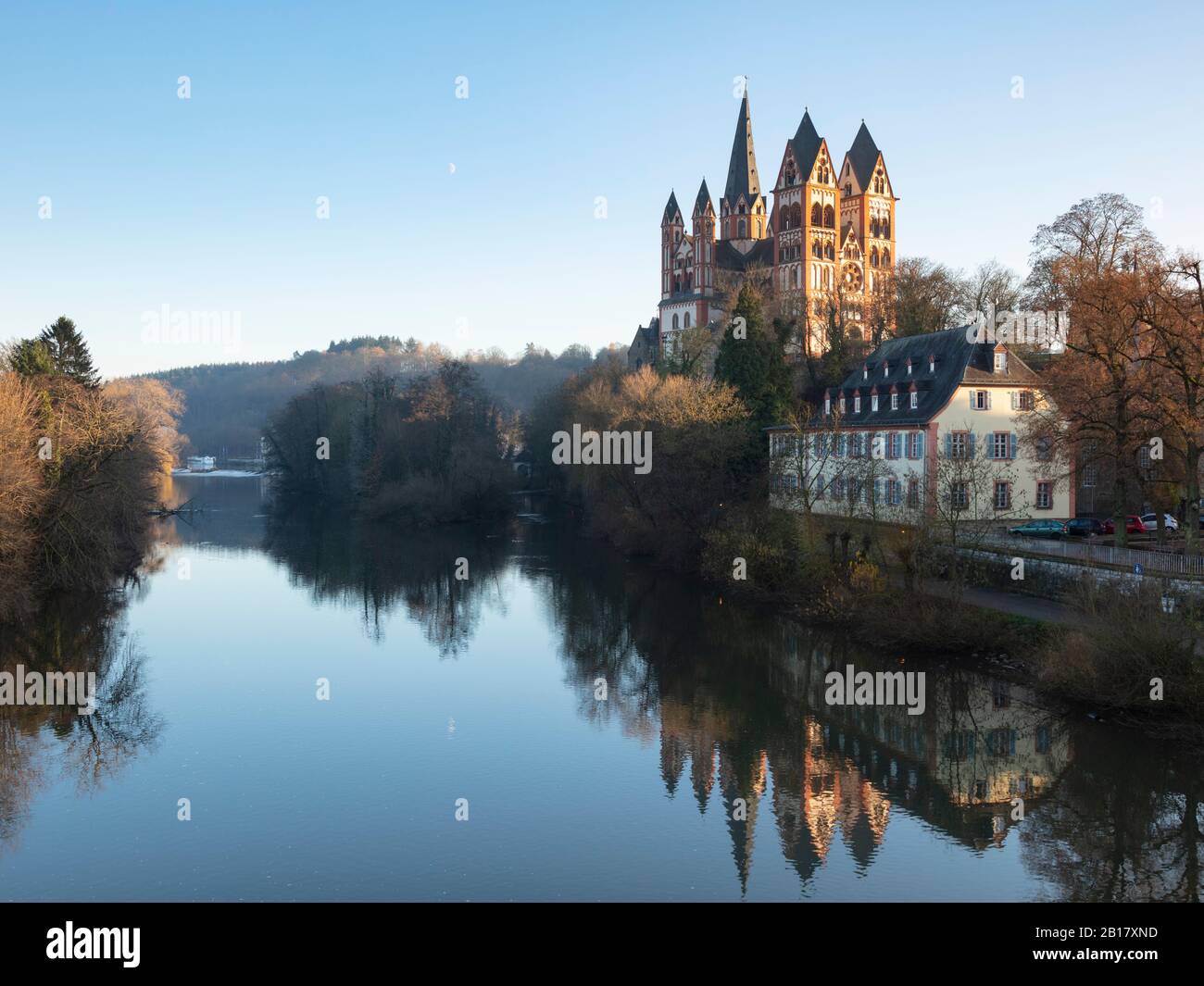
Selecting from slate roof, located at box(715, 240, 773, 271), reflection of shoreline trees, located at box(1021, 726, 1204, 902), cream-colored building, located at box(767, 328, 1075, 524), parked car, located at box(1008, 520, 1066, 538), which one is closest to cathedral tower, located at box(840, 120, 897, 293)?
slate roof, located at box(715, 240, 773, 271)

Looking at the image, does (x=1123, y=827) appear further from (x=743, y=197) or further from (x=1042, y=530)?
(x=743, y=197)

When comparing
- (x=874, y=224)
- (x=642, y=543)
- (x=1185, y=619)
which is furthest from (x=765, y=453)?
(x=874, y=224)

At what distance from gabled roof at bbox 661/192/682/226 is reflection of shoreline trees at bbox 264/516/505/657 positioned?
4773cm

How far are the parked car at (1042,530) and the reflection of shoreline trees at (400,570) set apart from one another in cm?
1793

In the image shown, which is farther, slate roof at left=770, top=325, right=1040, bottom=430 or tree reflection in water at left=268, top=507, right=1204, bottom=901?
slate roof at left=770, top=325, right=1040, bottom=430

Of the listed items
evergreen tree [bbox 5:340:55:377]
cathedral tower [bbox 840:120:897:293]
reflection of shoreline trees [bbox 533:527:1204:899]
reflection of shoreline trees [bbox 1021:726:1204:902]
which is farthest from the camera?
cathedral tower [bbox 840:120:897:293]

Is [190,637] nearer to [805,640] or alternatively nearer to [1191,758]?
[805,640]

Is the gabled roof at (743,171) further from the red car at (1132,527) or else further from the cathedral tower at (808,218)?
the red car at (1132,527)

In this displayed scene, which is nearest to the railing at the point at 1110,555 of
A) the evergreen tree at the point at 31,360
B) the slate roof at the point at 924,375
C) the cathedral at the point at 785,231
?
the slate roof at the point at 924,375

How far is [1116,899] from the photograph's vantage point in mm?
13250

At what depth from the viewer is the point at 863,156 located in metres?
87.7

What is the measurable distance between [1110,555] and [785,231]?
63.7m

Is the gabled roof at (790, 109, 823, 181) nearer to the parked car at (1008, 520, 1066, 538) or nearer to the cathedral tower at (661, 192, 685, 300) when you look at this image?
the cathedral tower at (661, 192, 685, 300)

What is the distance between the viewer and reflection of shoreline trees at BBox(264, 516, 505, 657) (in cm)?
3278
